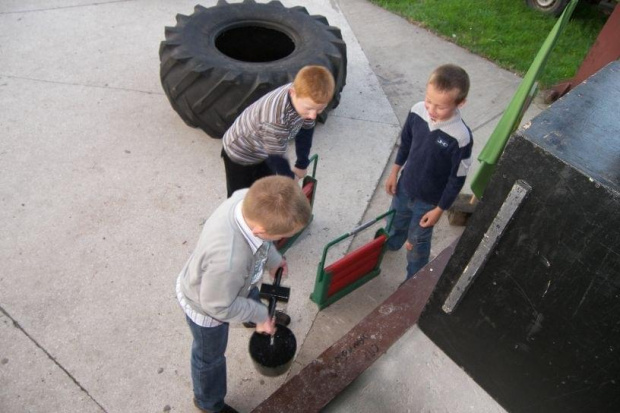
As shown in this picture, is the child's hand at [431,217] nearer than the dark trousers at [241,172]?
Yes

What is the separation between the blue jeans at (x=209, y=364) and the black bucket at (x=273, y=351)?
17cm

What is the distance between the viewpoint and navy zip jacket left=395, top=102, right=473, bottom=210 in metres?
2.49

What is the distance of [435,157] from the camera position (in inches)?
101

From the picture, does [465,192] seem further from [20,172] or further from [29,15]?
[29,15]

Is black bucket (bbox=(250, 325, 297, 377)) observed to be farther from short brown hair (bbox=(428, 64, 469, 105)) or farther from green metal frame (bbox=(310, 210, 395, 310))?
short brown hair (bbox=(428, 64, 469, 105))

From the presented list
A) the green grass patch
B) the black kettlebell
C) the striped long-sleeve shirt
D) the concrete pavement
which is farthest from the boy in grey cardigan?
the green grass patch

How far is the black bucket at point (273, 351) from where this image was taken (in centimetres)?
238

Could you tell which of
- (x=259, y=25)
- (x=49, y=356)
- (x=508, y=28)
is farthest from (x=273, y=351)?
(x=508, y=28)

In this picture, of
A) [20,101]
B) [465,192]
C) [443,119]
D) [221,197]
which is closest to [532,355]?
[443,119]

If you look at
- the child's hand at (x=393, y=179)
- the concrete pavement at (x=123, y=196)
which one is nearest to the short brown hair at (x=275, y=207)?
the concrete pavement at (x=123, y=196)

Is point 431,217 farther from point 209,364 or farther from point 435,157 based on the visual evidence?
point 209,364

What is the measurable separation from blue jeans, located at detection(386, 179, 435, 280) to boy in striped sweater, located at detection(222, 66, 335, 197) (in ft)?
2.05

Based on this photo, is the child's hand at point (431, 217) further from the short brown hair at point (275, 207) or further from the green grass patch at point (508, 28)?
the green grass patch at point (508, 28)

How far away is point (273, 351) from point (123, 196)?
1.84 metres
